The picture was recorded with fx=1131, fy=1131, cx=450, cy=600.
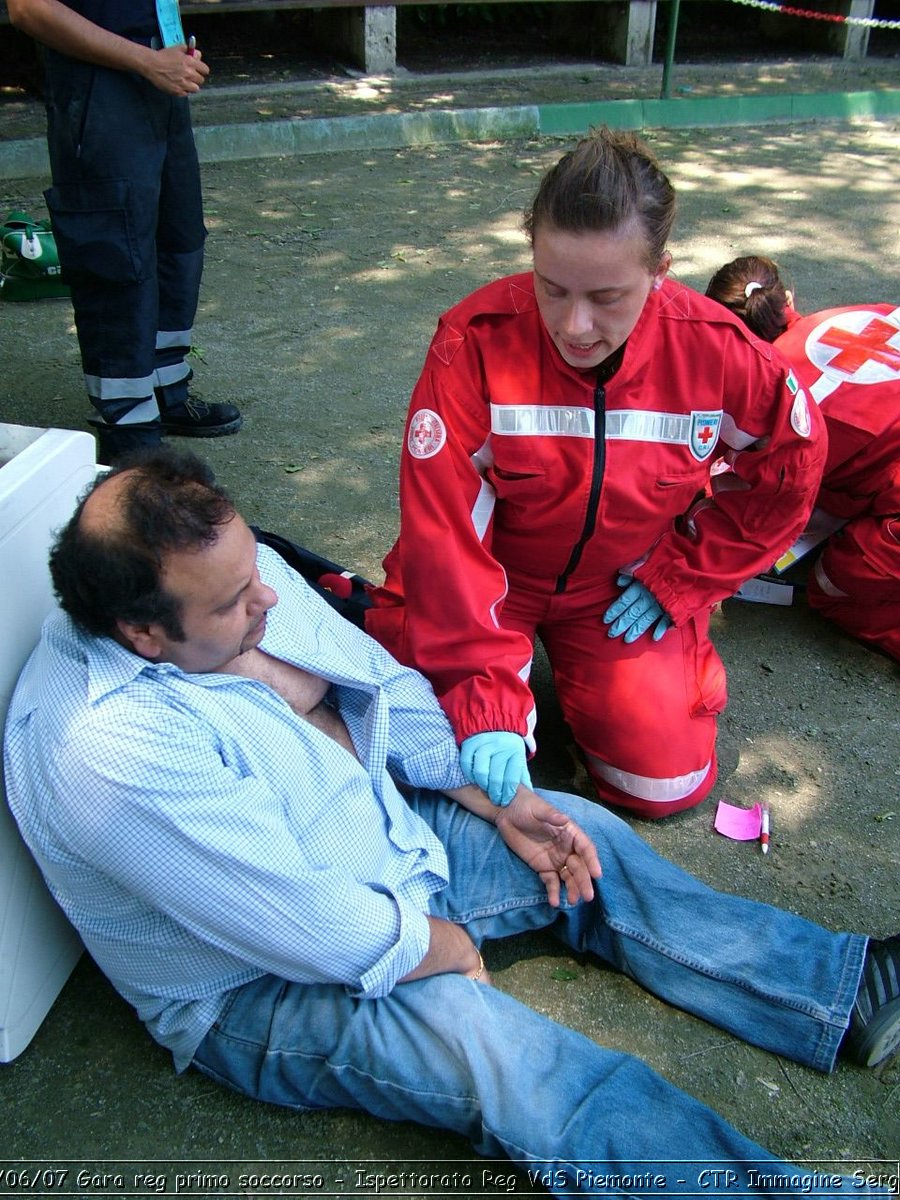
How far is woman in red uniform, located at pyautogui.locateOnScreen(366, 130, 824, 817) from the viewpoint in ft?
6.61

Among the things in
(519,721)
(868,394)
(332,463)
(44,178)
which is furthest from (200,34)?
(519,721)

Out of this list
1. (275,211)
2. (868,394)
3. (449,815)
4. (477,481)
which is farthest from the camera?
(275,211)

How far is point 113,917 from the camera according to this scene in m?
1.72

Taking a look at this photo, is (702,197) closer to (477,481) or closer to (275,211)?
(275,211)

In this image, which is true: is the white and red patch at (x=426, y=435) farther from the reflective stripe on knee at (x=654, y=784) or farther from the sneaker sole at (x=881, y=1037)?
the sneaker sole at (x=881, y=1037)

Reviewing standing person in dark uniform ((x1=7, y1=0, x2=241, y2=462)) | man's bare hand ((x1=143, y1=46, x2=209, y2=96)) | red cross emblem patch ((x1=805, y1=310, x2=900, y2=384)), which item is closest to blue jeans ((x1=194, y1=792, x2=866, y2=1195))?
red cross emblem patch ((x1=805, y1=310, x2=900, y2=384))

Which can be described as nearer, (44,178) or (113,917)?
(113,917)

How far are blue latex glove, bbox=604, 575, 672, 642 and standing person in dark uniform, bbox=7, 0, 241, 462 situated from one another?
170 cm

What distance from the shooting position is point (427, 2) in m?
7.97

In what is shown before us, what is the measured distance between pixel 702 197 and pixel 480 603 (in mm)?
4808

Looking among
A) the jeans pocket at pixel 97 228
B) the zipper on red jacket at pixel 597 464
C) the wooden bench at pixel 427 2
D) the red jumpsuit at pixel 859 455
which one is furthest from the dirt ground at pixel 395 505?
the wooden bench at pixel 427 2

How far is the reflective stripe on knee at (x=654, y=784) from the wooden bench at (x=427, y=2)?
258 inches

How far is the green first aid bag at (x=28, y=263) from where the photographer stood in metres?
4.62

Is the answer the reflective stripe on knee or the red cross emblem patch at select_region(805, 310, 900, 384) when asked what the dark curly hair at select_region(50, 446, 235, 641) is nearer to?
the reflective stripe on knee
